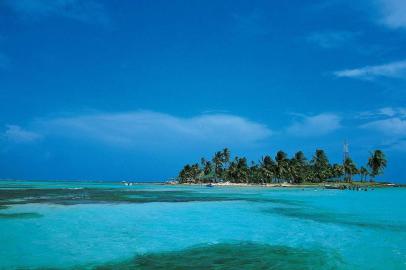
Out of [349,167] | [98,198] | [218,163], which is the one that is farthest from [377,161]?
[98,198]

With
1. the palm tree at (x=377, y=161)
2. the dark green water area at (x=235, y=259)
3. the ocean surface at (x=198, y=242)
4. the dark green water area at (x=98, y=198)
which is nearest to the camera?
the dark green water area at (x=235, y=259)

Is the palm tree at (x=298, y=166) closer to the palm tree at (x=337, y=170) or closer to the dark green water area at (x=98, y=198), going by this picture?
the palm tree at (x=337, y=170)

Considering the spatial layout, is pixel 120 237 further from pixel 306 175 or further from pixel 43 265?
pixel 306 175

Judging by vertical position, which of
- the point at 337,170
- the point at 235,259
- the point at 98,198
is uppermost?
the point at 337,170

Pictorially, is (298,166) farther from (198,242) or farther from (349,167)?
(198,242)

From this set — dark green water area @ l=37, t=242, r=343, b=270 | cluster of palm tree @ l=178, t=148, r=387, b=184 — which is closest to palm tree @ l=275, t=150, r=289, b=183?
cluster of palm tree @ l=178, t=148, r=387, b=184

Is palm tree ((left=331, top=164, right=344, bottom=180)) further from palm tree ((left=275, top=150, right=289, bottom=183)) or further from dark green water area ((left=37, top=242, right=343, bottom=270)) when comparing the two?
dark green water area ((left=37, top=242, right=343, bottom=270))

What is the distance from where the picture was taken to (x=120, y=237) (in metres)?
21.8

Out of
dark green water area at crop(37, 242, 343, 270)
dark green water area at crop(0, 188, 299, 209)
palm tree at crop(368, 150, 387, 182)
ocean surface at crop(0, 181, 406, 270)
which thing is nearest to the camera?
dark green water area at crop(37, 242, 343, 270)

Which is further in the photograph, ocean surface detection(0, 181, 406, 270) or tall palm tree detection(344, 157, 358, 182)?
tall palm tree detection(344, 157, 358, 182)

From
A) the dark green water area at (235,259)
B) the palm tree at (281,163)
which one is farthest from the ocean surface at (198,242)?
the palm tree at (281,163)

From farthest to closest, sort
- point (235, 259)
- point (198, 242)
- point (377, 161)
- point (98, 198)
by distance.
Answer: point (377, 161) → point (98, 198) → point (198, 242) → point (235, 259)

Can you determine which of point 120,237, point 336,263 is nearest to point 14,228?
point 120,237

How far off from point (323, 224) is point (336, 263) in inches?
482
